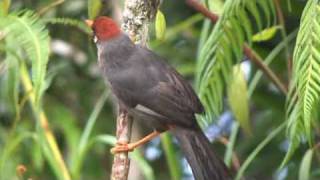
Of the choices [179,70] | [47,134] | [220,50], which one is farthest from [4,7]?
[179,70]

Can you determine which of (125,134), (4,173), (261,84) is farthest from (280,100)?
(125,134)

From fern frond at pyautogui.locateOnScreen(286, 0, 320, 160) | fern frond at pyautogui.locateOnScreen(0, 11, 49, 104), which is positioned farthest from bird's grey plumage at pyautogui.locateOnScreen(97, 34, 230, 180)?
fern frond at pyautogui.locateOnScreen(286, 0, 320, 160)

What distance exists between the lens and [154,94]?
256 centimetres

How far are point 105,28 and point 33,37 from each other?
322 millimetres

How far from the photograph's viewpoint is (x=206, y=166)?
2.57 m

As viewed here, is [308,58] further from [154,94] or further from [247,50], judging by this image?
[247,50]

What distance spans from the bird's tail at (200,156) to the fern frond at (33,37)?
442 mm

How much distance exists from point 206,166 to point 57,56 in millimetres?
1693

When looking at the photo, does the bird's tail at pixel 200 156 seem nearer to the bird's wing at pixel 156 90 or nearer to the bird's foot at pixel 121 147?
the bird's wing at pixel 156 90

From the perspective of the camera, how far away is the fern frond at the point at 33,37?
2.29 m

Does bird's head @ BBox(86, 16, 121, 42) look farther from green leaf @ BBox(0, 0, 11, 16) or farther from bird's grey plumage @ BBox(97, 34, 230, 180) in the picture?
green leaf @ BBox(0, 0, 11, 16)

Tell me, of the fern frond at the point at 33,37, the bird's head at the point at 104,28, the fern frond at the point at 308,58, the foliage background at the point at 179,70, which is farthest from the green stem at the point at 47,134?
the fern frond at the point at 308,58

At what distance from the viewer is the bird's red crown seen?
8.64 feet

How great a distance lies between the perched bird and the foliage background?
0.29 ft
